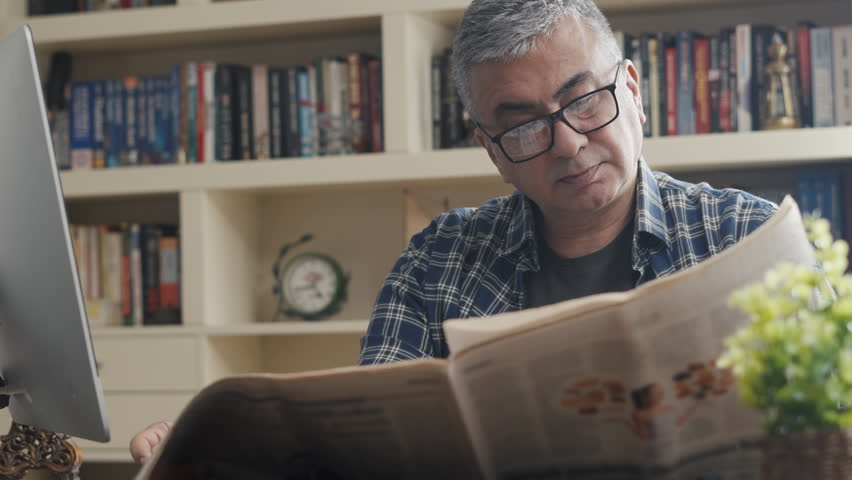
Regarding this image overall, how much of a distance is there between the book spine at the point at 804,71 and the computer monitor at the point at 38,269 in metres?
1.90

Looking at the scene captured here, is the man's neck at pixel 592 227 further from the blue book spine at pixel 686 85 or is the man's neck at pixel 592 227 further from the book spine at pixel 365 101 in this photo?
the book spine at pixel 365 101

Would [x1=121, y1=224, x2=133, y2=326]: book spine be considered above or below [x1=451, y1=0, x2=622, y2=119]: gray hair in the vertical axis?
below

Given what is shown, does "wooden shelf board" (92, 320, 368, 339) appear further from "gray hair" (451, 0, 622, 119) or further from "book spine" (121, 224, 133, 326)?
"gray hair" (451, 0, 622, 119)

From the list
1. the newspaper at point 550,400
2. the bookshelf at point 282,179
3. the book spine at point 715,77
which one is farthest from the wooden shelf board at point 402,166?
the newspaper at point 550,400

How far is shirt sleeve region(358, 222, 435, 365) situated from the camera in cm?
138

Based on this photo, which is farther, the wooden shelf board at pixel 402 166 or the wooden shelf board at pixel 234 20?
the wooden shelf board at pixel 234 20

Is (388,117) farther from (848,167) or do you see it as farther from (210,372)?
(848,167)

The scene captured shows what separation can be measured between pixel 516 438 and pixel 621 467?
0.08m

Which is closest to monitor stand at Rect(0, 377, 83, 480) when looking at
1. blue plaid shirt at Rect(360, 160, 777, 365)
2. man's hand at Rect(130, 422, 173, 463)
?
man's hand at Rect(130, 422, 173, 463)

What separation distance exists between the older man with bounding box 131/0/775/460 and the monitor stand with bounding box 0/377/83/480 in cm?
42

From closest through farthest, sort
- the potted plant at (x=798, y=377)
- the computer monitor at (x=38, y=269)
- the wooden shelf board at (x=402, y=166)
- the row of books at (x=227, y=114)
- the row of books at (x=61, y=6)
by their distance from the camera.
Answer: the potted plant at (x=798, y=377)
the computer monitor at (x=38, y=269)
the wooden shelf board at (x=402, y=166)
the row of books at (x=227, y=114)
the row of books at (x=61, y=6)

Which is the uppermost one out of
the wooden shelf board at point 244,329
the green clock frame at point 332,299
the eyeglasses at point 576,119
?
the eyeglasses at point 576,119

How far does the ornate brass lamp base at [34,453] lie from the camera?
3.80 ft

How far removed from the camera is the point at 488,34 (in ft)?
4.31
